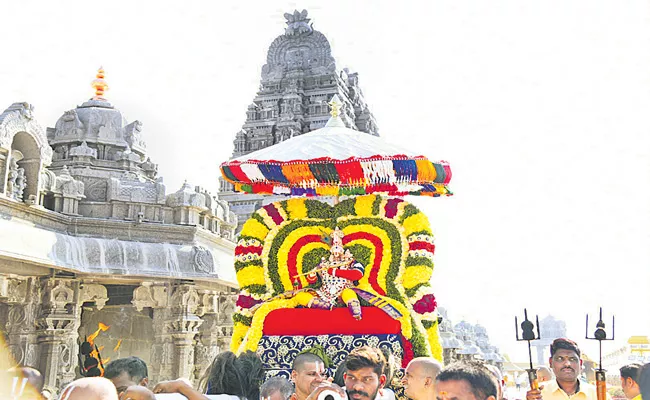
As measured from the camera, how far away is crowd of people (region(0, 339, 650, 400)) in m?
2.84

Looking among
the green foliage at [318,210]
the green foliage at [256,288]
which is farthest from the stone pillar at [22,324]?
A: the green foliage at [318,210]

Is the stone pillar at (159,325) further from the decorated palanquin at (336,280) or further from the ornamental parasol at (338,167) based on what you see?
the decorated palanquin at (336,280)

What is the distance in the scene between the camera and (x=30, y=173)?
10.3m

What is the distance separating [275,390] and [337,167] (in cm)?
381

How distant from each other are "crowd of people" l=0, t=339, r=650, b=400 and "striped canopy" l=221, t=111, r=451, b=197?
8.55 ft

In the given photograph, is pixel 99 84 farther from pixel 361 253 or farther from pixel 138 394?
pixel 138 394

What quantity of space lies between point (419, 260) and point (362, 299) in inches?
30.8

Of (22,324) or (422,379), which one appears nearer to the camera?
(422,379)

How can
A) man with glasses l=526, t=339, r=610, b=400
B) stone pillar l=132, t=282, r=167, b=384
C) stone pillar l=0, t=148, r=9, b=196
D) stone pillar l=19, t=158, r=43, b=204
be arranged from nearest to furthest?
1. man with glasses l=526, t=339, r=610, b=400
2. stone pillar l=0, t=148, r=9, b=196
3. stone pillar l=19, t=158, r=43, b=204
4. stone pillar l=132, t=282, r=167, b=384

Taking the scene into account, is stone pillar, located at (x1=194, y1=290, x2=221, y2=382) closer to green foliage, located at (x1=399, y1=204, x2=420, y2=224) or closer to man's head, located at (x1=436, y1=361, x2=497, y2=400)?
green foliage, located at (x1=399, y1=204, x2=420, y2=224)

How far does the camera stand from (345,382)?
145 inches

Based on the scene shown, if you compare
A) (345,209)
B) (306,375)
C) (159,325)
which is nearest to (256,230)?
(345,209)

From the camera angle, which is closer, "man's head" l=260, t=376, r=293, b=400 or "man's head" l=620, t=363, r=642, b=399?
"man's head" l=260, t=376, r=293, b=400

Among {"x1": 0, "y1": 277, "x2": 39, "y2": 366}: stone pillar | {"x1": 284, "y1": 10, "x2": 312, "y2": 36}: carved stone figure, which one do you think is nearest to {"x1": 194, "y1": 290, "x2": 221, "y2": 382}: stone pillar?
{"x1": 0, "y1": 277, "x2": 39, "y2": 366}: stone pillar
